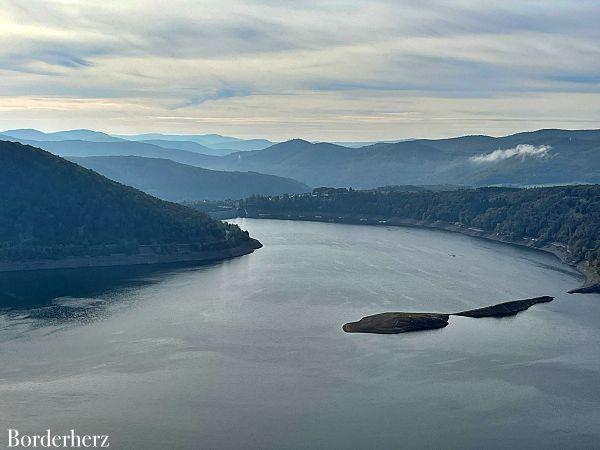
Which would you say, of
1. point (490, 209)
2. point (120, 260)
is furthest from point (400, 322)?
point (490, 209)

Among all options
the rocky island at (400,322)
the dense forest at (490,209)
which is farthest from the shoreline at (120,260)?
the dense forest at (490,209)

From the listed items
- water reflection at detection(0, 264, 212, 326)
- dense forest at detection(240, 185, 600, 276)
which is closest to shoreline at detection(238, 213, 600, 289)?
dense forest at detection(240, 185, 600, 276)

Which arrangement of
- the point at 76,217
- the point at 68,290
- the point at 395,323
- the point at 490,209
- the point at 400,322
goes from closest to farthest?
the point at 395,323, the point at 400,322, the point at 68,290, the point at 76,217, the point at 490,209

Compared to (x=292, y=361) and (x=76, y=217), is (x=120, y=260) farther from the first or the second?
(x=292, y=361)

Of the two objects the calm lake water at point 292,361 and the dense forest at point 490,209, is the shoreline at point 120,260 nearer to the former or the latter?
the calm lake water at point 292,361

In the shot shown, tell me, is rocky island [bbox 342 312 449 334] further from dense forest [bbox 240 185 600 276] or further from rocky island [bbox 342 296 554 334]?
dense forest [bbox 240 185 600 276]

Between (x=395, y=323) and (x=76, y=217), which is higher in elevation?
(x=76, y=217)

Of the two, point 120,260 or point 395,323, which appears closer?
point 395,323
